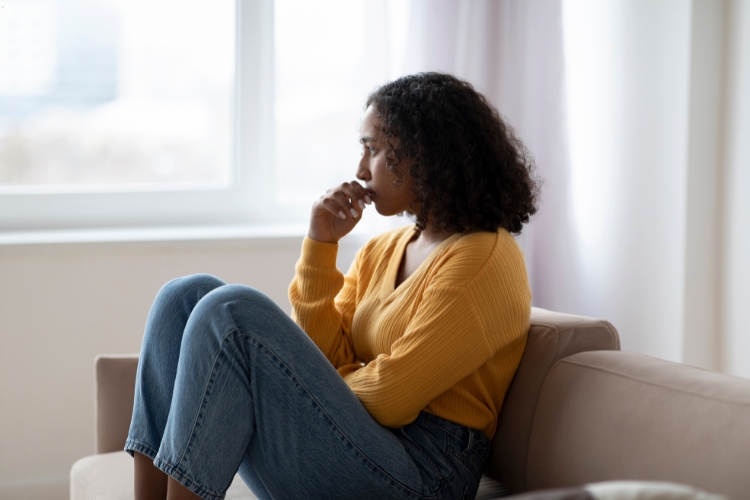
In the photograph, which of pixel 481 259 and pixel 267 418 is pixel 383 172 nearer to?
pixel 481 259

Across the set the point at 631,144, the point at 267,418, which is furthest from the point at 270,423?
the point at 631,144

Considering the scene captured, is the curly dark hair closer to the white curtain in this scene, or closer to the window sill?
the white curtain

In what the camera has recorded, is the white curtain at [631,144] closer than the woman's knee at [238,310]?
No

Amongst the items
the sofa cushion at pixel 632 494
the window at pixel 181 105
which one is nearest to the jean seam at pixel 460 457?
the sofa cushion at pixel 632 494

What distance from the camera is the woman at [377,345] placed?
1.21 m

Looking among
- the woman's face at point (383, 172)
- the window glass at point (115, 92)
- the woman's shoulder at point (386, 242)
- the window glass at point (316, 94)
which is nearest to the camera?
the woman's face at point (383, 172)

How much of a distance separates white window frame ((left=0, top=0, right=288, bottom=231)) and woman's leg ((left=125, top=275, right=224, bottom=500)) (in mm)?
1167

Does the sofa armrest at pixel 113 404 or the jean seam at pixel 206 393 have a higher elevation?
the jean seam at pixel 206 393

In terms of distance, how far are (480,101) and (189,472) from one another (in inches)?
34.6

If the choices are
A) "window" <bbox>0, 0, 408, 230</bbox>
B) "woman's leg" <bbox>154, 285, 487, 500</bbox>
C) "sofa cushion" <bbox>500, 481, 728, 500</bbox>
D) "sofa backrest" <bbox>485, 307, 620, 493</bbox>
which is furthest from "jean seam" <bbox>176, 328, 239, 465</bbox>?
"window" <bbox>0, 0, 408, 230</bbox>

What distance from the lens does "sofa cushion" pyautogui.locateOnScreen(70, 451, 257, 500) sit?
4.72 ft

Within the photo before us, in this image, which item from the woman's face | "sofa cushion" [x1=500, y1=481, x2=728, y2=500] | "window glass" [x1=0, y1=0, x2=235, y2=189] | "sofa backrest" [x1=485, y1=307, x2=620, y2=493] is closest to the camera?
"sofa cushion" [x1=500, y1=481, x2=728, y2=500]

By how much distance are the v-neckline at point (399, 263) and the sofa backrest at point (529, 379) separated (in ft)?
0.75

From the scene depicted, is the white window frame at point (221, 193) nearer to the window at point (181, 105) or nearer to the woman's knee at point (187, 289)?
the window at point (181, 105)
